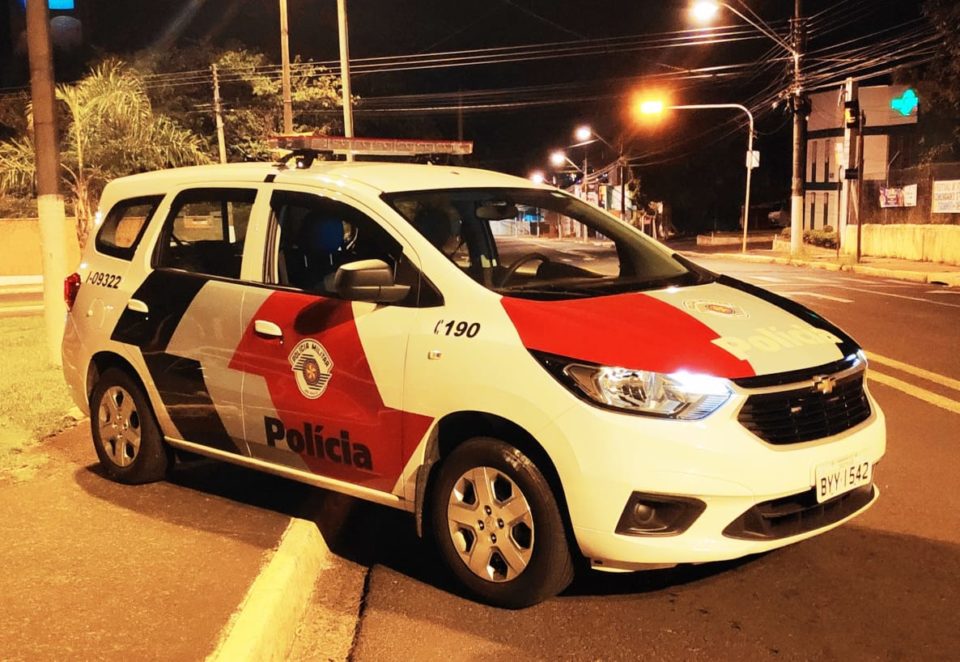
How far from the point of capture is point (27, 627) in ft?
12.0

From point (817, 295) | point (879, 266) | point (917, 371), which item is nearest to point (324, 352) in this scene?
point (917, 371)

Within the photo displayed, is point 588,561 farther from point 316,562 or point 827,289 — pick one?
point 827,289

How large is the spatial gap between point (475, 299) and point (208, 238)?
2282mm

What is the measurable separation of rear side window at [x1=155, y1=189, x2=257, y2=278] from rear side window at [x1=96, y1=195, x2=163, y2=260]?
7.1 inches

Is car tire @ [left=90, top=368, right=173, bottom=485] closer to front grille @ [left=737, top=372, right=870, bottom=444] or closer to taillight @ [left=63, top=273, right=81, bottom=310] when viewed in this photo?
taillight @ [left=63, top=273, right=81, bottom=310]

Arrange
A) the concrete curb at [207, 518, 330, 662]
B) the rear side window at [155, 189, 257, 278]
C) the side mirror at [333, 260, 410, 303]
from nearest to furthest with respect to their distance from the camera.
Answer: the concrete curb at [207, 518, 330, 662] < the side mirror at [333, 260, 410, 303] < the rear side window at [155, 189, 257, 278]

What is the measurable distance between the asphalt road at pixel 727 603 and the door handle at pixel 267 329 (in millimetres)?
1098

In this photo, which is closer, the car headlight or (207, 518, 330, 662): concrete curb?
(207, 518, 330, 662): concrete curb

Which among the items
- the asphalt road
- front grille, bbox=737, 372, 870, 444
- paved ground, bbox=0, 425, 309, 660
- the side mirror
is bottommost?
the asphalt road

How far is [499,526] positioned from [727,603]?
3.25 feet

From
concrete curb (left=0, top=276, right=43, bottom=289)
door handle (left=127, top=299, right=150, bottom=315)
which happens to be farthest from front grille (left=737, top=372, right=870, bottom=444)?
concrete curb (left=0, top=276, right=43, bottom=289)

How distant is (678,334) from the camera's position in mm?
3740

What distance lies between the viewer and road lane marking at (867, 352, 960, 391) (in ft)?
26.9

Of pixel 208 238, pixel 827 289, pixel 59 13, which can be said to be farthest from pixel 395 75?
pixel 208 238
